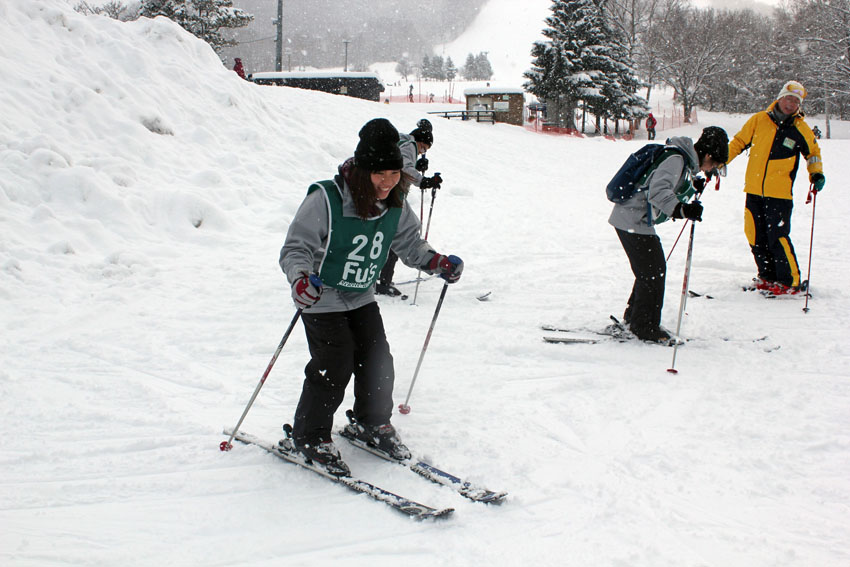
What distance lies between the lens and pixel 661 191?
415 centimetres

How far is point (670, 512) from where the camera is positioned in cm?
258

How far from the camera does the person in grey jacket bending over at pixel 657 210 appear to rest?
416cm

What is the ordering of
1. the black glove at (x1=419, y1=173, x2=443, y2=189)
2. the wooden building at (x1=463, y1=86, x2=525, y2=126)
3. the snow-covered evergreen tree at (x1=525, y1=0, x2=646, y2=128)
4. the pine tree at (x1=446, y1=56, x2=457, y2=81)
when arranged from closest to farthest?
the black glove at (x1=419, y1=173, x2=443, y2=189), the wooden building at (x1=463, y1=86, x2=525, y2=126), the snow-covered evergreen tree at (x1=525, y1=0, x2=646, y2=128), the pine tree at (x1=446, y1=56, x2=457, y2=81)

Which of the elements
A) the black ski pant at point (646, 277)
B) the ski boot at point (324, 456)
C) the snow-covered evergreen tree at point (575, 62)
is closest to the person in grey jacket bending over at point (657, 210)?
the black ski pant at point (646, 277)

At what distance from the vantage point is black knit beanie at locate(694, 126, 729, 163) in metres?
4.21

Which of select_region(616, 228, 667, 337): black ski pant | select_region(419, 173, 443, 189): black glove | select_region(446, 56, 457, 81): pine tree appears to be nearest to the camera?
select_region(616, 228, 667, 337): black ski pant

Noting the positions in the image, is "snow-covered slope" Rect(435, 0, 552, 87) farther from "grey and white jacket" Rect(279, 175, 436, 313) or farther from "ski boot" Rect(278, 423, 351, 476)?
"ski boot" Rect(278, 423, 351, 476)

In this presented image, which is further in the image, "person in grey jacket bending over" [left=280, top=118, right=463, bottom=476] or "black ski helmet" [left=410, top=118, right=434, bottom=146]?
"black ski helmet" [left=410, top=118, right=434, bottom=146]

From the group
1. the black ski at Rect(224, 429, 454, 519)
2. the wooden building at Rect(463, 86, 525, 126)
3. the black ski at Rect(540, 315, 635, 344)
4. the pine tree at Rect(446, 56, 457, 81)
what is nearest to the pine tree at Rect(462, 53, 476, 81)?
the pine tree at Rect(446, 56, 457, 81)

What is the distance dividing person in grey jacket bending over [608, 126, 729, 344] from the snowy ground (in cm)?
33

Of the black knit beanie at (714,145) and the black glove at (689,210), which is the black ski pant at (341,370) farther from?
the black knit beanie at (714,145)

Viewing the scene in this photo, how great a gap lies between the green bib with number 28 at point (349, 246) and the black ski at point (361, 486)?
924 millimetres

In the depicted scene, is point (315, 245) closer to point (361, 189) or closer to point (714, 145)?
point (361, 189)

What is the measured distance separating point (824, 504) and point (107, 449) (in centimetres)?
356
